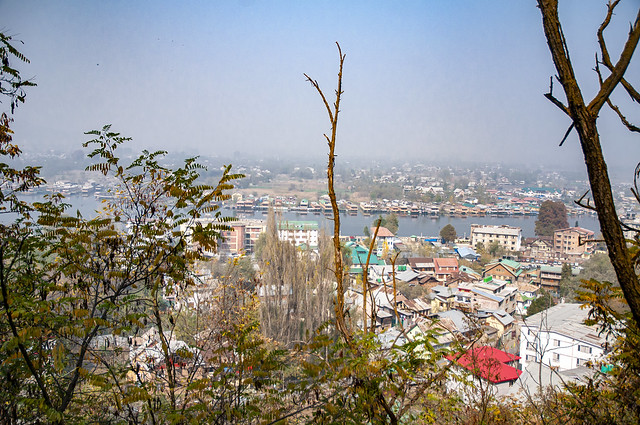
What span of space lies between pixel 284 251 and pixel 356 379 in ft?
24.7

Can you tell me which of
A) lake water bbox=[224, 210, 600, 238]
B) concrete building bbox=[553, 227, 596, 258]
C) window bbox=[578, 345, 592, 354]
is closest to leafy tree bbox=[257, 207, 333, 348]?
window bbox=[578, 345, 592, 354]

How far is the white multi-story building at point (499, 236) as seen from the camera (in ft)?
78.3

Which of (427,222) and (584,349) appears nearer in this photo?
(584,349)

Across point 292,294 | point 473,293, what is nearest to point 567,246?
point 473,293

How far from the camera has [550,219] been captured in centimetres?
2605

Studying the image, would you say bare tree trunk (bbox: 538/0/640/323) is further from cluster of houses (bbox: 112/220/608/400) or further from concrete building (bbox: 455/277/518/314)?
concrete building (bbox: 455/277/518/314)

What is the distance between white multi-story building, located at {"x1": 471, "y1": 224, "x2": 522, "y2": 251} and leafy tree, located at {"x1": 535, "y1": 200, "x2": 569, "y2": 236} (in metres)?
2.60

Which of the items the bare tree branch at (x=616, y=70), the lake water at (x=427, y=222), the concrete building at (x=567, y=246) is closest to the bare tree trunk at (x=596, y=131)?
the bare tree branch at (x=616, y=70)

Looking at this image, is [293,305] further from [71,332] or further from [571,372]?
[71,332]

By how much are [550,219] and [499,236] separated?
4.23 meters

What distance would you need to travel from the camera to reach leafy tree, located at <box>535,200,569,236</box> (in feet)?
85.1

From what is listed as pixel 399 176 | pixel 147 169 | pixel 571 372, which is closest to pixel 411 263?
pixel 571 372

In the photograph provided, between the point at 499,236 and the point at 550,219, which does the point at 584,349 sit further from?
the point at 550,219

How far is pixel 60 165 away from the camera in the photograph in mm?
9742
